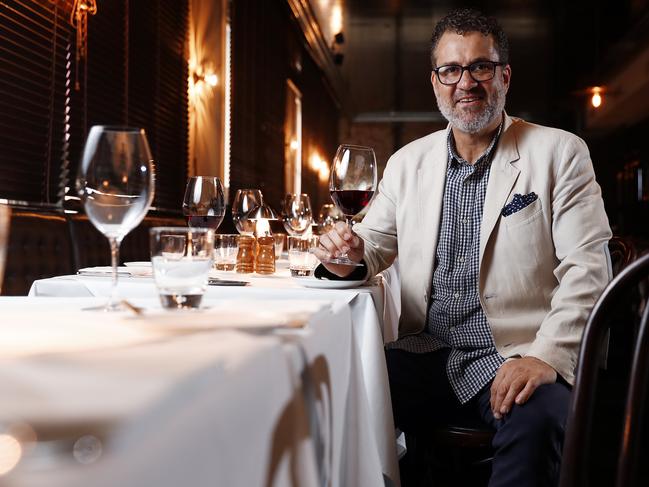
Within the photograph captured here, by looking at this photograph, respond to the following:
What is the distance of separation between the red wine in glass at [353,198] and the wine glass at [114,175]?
0.72m

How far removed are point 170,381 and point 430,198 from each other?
145 centimetres

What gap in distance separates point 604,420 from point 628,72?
7763 millimetres

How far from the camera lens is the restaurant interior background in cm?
312

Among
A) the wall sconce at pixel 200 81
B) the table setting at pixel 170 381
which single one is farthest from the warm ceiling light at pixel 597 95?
the table setting at pixel 170 381

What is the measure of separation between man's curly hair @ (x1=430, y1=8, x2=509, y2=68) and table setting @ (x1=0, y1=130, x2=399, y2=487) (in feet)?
3.61

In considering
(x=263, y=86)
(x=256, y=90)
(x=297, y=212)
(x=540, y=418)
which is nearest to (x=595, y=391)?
(x=540, y=418)

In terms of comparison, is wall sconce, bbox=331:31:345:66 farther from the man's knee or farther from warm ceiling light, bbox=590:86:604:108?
the man's knee

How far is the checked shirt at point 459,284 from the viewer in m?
1.65

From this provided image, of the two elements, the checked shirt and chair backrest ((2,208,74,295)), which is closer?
the checked shirt

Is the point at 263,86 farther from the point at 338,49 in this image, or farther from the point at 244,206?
the point at 244,206

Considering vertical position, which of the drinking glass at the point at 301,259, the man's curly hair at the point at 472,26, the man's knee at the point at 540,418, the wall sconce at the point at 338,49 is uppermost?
the wall sconce at the point at 338,49

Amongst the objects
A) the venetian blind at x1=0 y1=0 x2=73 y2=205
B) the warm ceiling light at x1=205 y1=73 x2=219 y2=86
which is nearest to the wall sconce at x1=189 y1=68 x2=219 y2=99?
the warm ceiling light at x1=205 y1=73 x2=219 y2=86

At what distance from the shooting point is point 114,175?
2.78ft

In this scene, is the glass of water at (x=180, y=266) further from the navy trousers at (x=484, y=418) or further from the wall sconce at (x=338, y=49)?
the wall sconce at (x=338, y=49)
